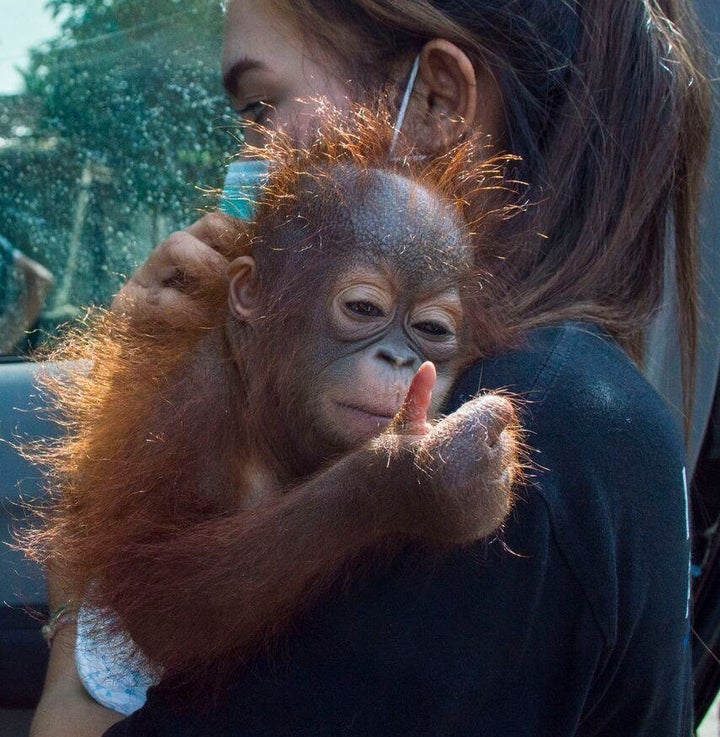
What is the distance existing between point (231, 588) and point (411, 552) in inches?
9.8

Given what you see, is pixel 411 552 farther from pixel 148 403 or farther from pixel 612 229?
pixel 612 229

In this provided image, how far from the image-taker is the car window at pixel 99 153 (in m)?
2.54

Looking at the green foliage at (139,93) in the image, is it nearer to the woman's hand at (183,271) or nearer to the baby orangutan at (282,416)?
the woman's hand at (183,271)

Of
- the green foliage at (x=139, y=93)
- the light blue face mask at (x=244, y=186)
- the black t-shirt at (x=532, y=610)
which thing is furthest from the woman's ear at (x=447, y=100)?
the green foliage at (x=139, y=93)

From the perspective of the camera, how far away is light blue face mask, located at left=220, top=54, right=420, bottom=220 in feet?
5.37

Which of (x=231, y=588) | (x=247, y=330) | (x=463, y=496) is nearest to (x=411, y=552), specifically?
(x=463, y=496)

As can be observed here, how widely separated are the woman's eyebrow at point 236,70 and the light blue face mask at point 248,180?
137 millimetres

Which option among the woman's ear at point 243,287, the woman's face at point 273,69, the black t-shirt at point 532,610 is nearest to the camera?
the black t-shirt at point 532,610

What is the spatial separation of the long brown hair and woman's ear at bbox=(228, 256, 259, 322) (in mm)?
360

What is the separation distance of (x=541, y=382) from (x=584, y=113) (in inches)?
21.2

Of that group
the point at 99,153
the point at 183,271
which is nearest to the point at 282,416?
the point at 183,271

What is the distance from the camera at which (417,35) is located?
1638 millimetres

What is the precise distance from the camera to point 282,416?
4.99ft

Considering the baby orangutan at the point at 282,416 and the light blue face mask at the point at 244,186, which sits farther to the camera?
the light blue face mask at the point at 244,186
